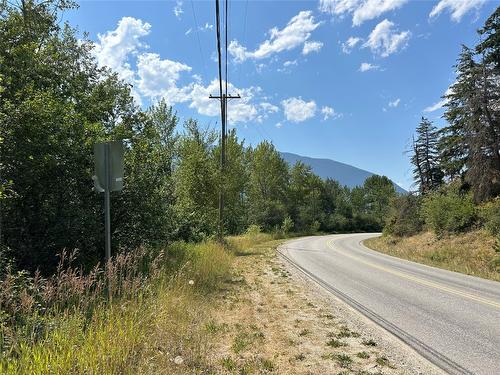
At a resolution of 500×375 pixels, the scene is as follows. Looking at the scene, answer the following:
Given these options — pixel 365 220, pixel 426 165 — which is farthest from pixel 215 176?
pixel 365 220

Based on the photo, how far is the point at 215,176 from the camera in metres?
23.4

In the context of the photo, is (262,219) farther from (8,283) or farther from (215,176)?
(8,283)

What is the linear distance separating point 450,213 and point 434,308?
20.7 metres

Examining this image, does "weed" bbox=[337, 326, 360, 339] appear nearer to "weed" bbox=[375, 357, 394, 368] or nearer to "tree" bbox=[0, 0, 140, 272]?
"weed" bbox=[375, 357, 394, 368]

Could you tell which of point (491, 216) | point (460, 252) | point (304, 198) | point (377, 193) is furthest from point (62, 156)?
point (377, 193)

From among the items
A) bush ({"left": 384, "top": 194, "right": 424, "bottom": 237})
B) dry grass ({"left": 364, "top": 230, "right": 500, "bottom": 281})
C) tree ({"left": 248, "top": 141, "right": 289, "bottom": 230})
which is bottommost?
dry grass ({"left": 364, "top": 230, "right": 500, "bottom": 281})

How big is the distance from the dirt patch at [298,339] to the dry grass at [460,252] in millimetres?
9593

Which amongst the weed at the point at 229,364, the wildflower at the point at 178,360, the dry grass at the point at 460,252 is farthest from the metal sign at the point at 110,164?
the dry grass at the point at 460,252

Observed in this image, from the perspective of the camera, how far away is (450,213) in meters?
27.5

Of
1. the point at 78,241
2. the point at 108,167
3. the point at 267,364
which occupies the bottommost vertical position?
the point at 267,364

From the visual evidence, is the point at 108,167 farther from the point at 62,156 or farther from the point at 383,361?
the point at 383,361

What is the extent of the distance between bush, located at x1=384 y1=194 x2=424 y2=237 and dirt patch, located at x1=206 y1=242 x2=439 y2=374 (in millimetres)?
27860

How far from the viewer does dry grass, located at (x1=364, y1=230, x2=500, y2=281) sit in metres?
18.0

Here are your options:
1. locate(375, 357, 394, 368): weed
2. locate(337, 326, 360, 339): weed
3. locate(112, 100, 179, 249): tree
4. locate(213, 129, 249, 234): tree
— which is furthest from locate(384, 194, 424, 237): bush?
locate(375, 357, 394, 368): weed
